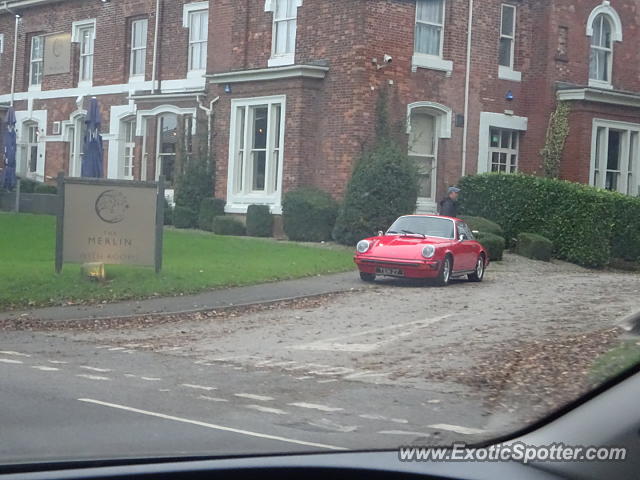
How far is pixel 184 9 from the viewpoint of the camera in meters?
29.9

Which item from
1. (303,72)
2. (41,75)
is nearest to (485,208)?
(303,72)

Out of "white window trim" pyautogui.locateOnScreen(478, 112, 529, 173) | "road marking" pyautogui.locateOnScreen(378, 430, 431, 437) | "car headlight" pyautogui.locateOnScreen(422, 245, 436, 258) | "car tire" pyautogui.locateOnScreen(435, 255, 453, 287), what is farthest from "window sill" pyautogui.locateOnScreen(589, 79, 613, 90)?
"road marking" pyautogui.locateOnScreen(378, 430, 431, 437)

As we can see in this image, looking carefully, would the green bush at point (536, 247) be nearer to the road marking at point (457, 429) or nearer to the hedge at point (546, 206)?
the hedge at point (546, 206)

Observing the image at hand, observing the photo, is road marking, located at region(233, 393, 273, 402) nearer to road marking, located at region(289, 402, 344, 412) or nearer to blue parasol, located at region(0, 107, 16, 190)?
road marking, located at region(289, 402, 344, 412)

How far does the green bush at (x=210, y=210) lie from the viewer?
86.6ft

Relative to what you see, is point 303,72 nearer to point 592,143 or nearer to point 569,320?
point 592,143

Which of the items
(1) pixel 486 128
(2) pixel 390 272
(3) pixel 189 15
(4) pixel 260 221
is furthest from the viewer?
(3) pixel 189 15

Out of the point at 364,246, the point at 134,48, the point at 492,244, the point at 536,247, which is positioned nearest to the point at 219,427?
the point at 364,246

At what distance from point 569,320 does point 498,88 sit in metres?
23.0

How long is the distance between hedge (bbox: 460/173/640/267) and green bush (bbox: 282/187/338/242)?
363 centimetres

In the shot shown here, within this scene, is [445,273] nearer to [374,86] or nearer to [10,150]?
[374,86]

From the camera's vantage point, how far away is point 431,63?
2442 cm

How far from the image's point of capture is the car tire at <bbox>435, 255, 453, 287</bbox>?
54.5ft

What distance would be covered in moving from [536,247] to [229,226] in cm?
831
